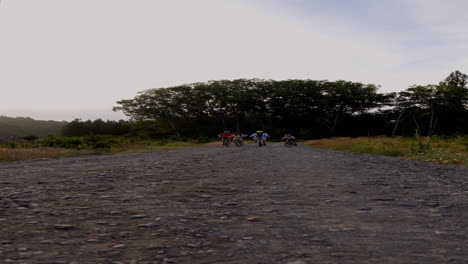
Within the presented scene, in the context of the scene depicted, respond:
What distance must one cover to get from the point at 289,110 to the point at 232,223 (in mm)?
55526

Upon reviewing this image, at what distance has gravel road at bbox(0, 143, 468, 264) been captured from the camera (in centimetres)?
272

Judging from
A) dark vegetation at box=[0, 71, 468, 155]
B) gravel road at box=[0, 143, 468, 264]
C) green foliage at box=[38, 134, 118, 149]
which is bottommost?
gravel road at box=[0, 143, 468, 264]

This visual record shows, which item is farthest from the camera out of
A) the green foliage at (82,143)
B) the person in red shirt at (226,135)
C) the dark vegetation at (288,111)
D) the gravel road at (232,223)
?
the dark vegetation at (288,111)

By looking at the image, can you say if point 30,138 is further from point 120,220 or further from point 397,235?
point 397,235

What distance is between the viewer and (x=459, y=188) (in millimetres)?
6289

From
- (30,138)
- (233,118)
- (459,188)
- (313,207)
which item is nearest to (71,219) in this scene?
(313,207)

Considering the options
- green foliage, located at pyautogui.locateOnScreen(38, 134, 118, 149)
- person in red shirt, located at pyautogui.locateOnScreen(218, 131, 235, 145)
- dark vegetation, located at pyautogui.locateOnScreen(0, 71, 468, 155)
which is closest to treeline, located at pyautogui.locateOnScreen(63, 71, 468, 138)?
dark vegetation, located at pyautogui.locateOnScreen(0, 71, 468, 155)

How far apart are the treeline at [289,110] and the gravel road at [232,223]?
1951 inches

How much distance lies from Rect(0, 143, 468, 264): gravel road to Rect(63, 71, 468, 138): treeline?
49.6 m

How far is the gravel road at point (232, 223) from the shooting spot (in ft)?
8.93

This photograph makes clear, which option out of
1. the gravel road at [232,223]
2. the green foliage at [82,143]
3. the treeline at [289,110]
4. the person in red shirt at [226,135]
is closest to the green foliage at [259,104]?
the treeline at [289,110]

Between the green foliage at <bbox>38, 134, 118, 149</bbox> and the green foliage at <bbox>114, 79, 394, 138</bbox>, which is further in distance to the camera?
the green foliage at <bbox>114, 79, 394, 138</bbox>

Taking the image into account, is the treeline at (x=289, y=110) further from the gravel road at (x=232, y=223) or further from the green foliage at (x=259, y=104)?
the gravel road at (x=232, y=223)

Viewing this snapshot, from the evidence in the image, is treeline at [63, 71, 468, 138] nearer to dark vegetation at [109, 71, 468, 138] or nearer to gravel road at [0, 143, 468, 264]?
dark vegetation at [109, 71, 468, 138]
